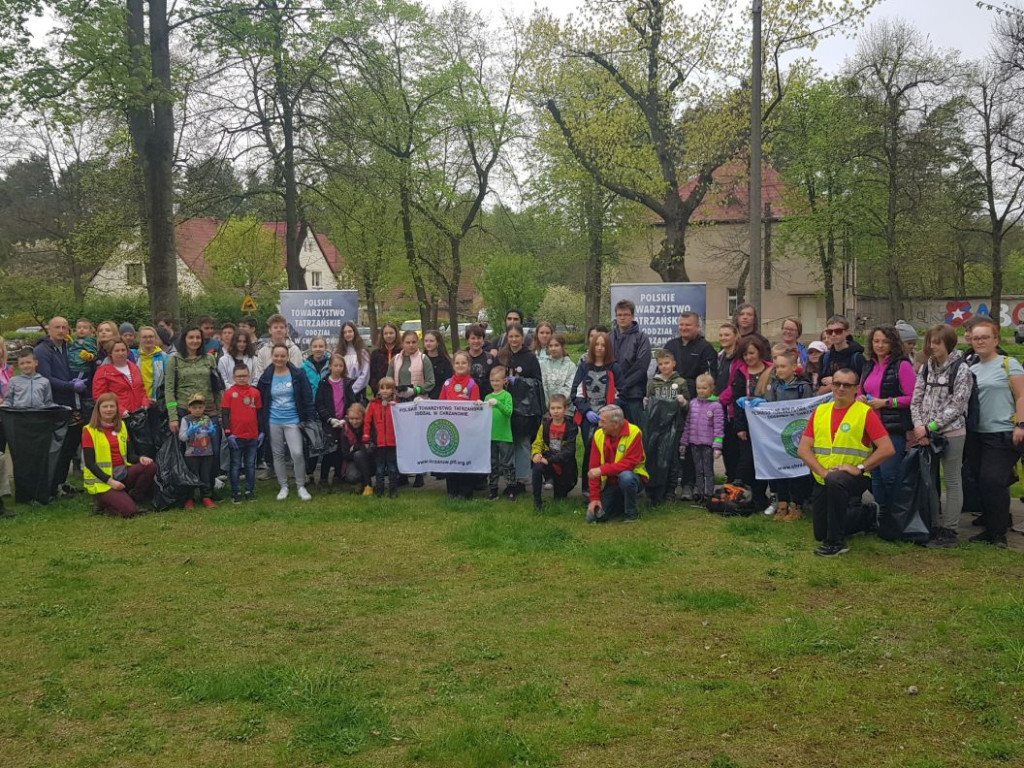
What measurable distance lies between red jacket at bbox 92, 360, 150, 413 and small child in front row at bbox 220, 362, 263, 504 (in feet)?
3.15

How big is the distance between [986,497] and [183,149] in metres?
16.9

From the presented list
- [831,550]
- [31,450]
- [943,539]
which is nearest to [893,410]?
[943,539]

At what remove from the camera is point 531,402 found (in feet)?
31.8

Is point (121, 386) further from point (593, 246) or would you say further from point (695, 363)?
point (593, 246)

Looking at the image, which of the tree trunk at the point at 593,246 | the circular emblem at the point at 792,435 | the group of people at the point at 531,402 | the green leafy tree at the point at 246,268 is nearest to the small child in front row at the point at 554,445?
the group of people at the point at 531,402

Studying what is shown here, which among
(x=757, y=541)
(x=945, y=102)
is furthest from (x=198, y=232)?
(x=757, y=541)

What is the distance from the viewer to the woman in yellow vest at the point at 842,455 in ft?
23.6

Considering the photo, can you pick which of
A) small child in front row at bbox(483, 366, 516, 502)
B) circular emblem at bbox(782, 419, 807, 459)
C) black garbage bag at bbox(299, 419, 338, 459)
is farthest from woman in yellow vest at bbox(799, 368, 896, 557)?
black garbage bag at bbox(299, 419, 338, 459)

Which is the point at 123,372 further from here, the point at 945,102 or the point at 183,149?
the point at 945,102

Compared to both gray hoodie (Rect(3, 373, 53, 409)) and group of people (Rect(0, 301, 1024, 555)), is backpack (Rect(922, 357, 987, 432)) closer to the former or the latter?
group of people (Rect(0, 301, 1024, 555))

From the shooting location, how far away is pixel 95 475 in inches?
364

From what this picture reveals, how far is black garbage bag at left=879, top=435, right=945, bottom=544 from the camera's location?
737cm

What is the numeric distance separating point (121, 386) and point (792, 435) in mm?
7288

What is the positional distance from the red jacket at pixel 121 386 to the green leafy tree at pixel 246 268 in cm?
2912
